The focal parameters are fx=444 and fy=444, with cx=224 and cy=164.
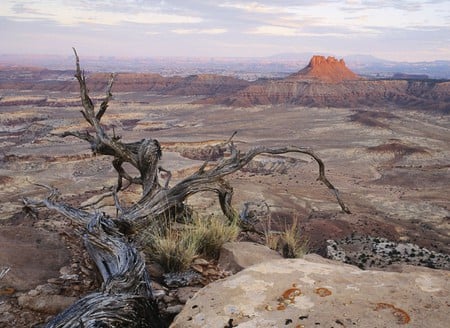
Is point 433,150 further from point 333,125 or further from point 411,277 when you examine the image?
point 411,277

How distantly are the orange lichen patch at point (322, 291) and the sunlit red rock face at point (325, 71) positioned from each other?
95.5 metres

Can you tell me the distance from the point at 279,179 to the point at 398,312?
26.7 metres

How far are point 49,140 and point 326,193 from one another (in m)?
29.4

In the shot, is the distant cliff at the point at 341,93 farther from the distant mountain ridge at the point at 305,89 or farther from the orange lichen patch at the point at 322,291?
the orange lichen patch at the point at 322,291

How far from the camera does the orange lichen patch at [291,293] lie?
10.9 feet

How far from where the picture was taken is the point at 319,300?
3.25 m

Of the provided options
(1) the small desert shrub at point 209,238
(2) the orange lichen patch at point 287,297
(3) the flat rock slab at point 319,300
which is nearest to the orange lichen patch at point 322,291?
(3) the flat rock slab at point 319,300

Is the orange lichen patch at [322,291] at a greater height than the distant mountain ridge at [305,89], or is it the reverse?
the orange lichen patch at [322,291]

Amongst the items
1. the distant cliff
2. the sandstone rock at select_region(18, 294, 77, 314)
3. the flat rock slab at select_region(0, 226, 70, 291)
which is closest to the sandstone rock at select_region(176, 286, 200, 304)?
the sandstone rock at select_region(18, 294, 77, 314)

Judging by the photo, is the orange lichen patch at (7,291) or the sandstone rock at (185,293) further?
the orange lichen patch at (7,291)

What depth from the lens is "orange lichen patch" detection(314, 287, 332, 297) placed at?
3.36 meters

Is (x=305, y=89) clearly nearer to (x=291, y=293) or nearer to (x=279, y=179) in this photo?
(x=279, y=179)

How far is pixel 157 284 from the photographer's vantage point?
423cm

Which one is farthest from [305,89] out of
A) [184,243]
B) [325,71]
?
[184,243]
